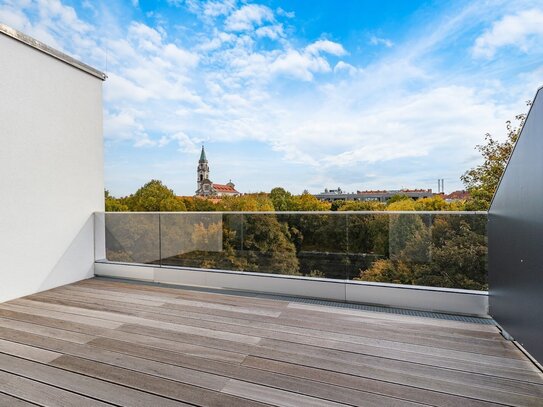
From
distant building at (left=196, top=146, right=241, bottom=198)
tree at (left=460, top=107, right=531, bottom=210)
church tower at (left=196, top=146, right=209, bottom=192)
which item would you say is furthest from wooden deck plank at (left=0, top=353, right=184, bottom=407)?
church tower at (left=196, top=146, right=209, bottom=192)

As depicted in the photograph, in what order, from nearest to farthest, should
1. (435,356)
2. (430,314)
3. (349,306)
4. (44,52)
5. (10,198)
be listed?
1. (435,356)
2. (430,314)
3. (349,306)
4. (10,198)
5. (44,52)

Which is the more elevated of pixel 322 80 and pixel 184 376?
pixel 322 80

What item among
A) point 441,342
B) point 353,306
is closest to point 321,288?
point 353,306

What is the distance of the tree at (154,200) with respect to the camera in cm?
2011

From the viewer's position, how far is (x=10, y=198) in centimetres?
354

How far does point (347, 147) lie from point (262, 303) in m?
25.7

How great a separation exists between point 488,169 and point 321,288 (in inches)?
512

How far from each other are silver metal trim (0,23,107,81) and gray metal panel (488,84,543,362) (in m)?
4.94

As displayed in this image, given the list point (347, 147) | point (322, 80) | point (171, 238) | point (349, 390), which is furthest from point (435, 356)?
point (347, 147)

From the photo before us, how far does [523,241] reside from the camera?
2096 mm

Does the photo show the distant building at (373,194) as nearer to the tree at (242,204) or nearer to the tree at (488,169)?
the tree at (242,204)

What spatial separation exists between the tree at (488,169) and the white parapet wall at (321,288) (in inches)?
408

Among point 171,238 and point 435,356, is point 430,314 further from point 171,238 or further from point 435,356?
point 171,238

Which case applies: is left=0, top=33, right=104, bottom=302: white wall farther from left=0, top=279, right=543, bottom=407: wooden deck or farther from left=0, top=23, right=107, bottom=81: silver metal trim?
left=0, top=279, right=543, bottom=407: wooden deck
